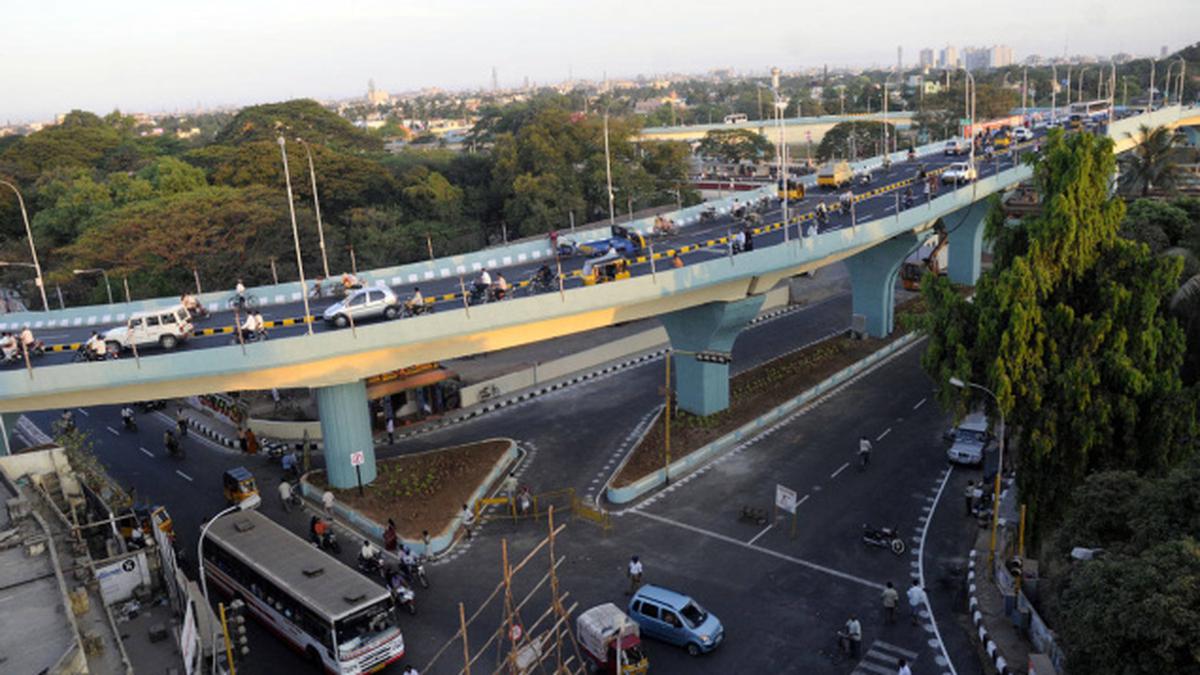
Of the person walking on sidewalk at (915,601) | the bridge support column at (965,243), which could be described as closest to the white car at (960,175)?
the bridge support column at (965,243)

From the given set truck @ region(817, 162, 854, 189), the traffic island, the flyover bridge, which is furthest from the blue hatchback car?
truck @ region(817, 162, 854, 189)

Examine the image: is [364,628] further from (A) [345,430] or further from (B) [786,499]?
(B) [786,499]

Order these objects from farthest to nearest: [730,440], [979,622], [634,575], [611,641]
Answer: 1. [730,440]
2. [634,575]
3. [979,622]
4. [611,641]

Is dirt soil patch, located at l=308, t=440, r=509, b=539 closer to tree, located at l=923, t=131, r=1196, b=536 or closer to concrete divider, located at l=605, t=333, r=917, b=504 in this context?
concrete divider, located at l=605, t=333, r=917, b=504

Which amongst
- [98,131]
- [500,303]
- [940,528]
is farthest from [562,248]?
[98,131]

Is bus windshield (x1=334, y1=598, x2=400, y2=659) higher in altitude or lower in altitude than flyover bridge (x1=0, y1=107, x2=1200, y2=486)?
lower

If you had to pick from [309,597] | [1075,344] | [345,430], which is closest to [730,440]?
[1075,344]
